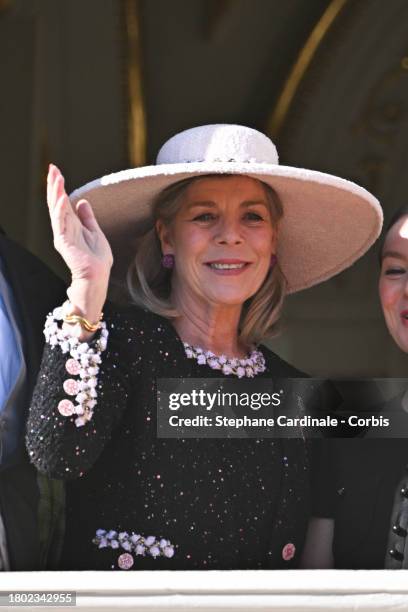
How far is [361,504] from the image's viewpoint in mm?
2590

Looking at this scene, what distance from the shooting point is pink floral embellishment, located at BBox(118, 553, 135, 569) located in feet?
7.66

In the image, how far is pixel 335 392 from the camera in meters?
2.83

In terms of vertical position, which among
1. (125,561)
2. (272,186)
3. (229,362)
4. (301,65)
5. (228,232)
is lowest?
(125,561)

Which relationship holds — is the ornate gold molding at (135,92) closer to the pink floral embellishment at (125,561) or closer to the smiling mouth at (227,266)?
the smiling mouth at (227,266)

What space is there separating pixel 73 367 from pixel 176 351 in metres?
0.33

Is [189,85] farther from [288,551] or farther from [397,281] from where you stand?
[288,551]

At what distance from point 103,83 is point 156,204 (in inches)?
73.4

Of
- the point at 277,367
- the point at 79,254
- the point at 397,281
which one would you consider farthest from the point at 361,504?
the point at 79,254

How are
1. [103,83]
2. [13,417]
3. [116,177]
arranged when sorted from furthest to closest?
1. [103,83]
2. [116,177]
3. [13,417]

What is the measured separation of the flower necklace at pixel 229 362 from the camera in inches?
97.7

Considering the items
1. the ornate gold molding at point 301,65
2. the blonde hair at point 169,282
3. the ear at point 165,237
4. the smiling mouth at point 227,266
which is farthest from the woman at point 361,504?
the ornate gold molding at point 301,65

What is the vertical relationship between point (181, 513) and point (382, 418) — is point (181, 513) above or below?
below

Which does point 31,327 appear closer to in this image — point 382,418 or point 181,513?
point 181,513

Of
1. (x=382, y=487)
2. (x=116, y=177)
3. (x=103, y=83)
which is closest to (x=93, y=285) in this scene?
(x=116, y=177)
